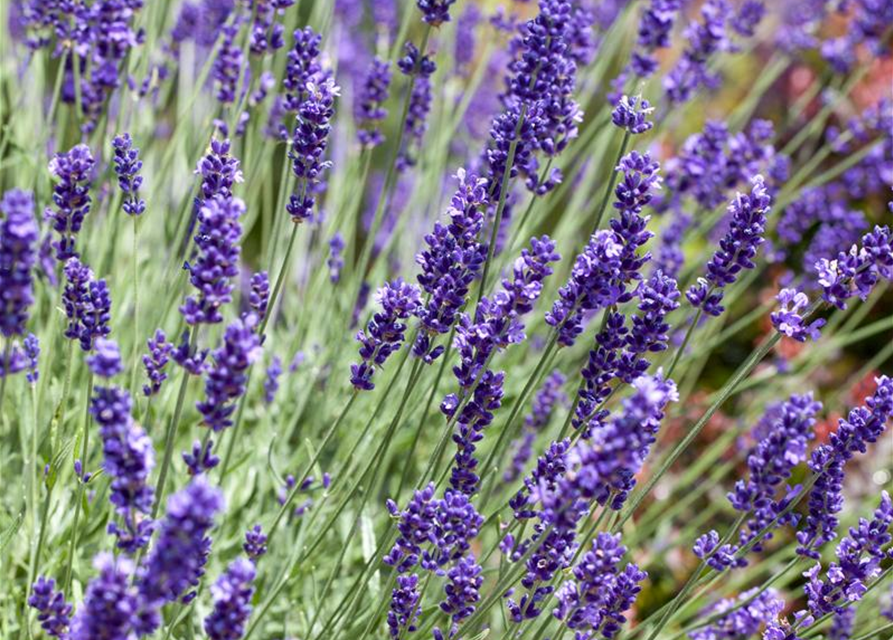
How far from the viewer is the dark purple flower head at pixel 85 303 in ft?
6.26

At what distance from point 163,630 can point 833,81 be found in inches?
177

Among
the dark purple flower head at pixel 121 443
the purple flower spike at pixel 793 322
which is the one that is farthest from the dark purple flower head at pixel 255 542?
the purple flower spike at pixel 793 322

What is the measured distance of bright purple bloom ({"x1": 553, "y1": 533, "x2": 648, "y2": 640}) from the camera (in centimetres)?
182

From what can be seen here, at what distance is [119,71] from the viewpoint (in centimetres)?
282

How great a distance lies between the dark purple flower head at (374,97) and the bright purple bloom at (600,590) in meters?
1.53

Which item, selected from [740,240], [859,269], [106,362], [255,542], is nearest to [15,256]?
[106,362]

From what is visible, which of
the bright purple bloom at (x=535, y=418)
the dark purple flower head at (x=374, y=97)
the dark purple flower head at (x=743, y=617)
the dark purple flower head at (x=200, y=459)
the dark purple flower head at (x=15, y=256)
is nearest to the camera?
the dark purple flower head at (x=15, y=256)

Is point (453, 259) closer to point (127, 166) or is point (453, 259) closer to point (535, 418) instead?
point (127, 166)

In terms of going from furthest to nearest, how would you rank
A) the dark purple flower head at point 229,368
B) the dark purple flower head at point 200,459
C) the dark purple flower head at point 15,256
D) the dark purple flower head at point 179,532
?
the dark purple flower head at point 200,459 → the dark purple flower head at point 229,368 → the dark purple flower head at point 15,256 → the dark purple flower head at point 179,532

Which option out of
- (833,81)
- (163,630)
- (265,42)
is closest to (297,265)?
(265,42)

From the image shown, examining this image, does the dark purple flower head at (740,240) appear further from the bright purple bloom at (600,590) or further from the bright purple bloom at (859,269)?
the bright purple bloom at (600,590)

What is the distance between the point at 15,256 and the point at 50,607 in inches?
26.0

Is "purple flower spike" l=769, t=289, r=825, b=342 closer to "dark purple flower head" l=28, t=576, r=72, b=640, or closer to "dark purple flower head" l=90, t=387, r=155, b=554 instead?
"dark purple flower head" l=90, t=387, r=155, b=554

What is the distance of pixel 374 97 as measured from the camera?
9.80 feet
